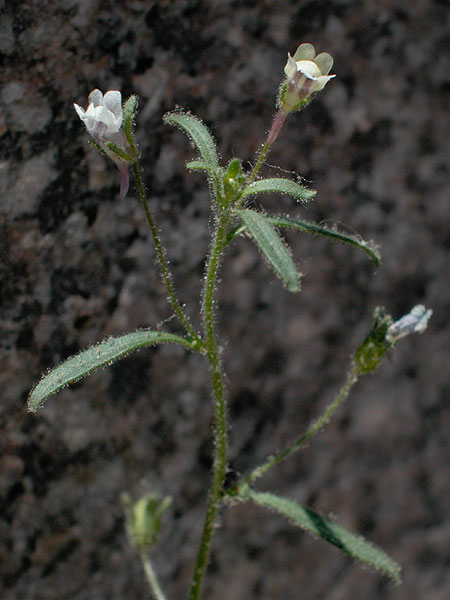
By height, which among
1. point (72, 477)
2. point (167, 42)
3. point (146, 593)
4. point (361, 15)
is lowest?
point (146, 593)

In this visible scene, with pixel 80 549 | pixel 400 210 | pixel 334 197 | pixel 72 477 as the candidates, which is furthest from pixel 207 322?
pixel 400 210

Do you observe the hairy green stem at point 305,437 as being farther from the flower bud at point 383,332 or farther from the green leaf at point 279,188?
the green leaf at point 279,188

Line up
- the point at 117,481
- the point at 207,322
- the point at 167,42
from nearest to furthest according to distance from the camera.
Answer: the point at 207,322 < the point at 167,42 < the point at 117,481

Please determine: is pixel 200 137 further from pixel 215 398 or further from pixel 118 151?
pixel 215 398

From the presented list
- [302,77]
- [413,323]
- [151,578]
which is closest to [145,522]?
[151,578]

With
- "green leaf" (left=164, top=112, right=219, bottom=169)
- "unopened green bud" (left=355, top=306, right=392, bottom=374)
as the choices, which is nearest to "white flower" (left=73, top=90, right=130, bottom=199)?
"green leaf" (left=164, top=112, right=219, bottom=169)

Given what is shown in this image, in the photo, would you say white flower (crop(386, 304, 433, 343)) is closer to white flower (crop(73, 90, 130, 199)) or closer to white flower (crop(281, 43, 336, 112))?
white flower (crop(281, 43, 336, 112))

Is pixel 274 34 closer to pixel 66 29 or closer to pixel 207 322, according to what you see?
pixel 66 29
